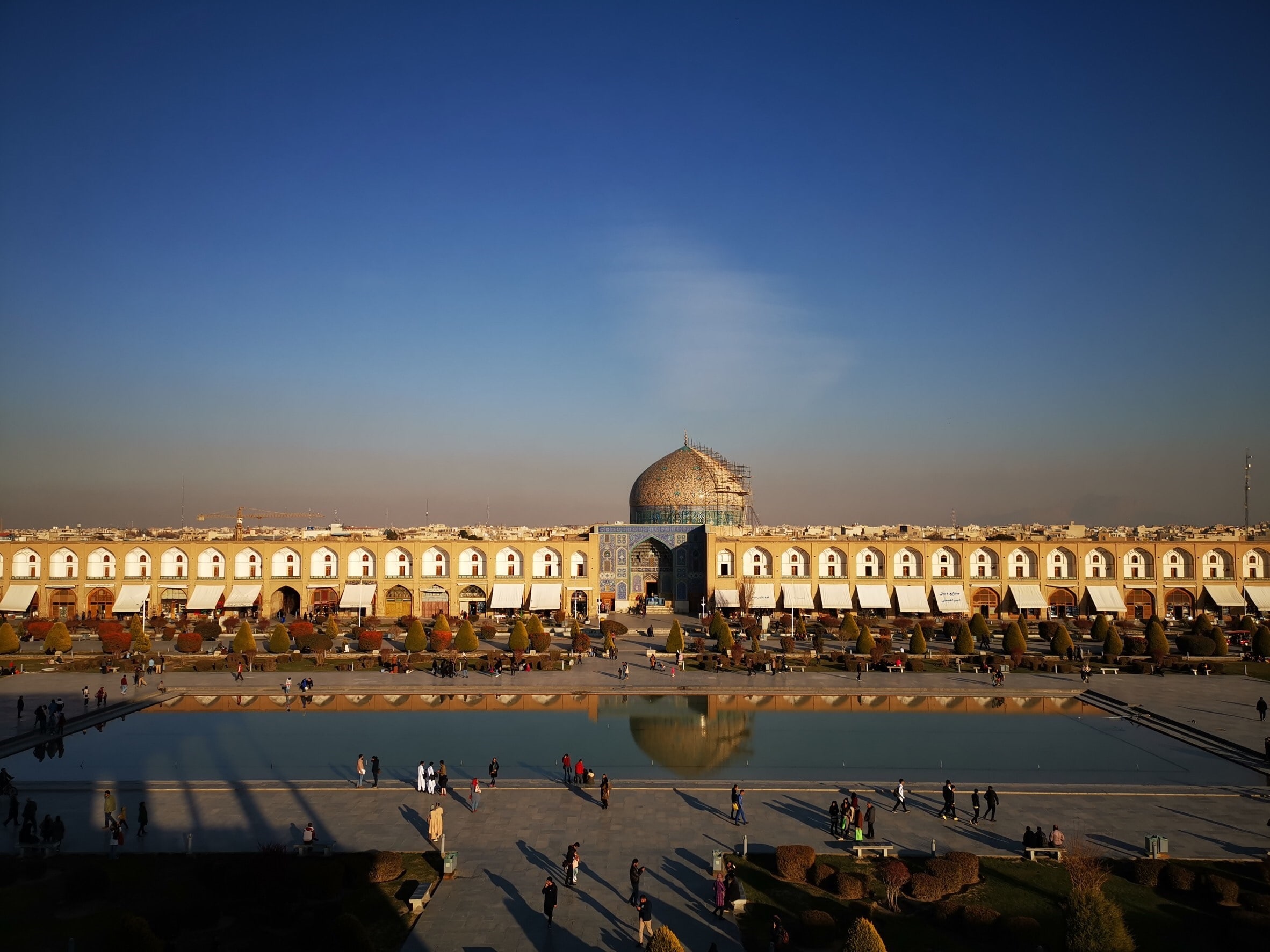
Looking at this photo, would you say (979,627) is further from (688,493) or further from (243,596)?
(243,596)

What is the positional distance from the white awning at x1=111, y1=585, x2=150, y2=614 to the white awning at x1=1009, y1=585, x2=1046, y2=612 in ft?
145

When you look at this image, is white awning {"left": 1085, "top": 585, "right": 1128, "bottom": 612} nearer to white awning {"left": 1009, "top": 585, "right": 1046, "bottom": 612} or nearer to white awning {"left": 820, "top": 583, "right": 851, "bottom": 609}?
white awning {"left": 1009, "top": 585, "right": 1046, "bottom": 612}

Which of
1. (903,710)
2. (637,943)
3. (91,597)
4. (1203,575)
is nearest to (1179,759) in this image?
(903,710)

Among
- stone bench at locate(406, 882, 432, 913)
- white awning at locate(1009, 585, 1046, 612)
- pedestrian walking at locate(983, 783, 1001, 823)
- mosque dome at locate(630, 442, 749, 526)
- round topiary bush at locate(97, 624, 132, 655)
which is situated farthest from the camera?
mosque dome at locate(630, 442, 749, 526)

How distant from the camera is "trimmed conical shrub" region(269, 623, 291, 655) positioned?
118 ft

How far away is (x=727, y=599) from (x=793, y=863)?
33.5 meters

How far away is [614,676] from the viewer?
106 feet

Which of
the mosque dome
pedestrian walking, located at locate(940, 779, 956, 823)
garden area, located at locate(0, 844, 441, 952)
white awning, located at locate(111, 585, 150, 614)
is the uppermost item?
the mosque dome

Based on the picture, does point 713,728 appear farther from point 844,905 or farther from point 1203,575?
point 1203,575

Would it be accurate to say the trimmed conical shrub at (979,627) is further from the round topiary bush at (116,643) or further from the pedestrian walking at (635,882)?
the round topiary bush at (116,643)

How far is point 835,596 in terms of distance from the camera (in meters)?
47.9

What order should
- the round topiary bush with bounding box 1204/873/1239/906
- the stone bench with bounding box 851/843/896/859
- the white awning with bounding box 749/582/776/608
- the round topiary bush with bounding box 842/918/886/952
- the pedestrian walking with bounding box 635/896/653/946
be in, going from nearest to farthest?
the round topiary bush with bounding box 842/918/886/952 < the pedestrian walking with bounding box 635/896/653/946 < the round topiary bush with bounding box 1204/873/1239/906 < the stone bench with bounding box 851/843/896/859 < the white awning with bounding box 749/582/776/608

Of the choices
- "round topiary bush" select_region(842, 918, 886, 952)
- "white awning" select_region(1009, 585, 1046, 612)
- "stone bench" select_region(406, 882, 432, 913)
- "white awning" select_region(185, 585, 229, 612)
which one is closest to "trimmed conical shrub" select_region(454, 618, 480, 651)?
"white awning" select_region(185, 585, 229, 612)

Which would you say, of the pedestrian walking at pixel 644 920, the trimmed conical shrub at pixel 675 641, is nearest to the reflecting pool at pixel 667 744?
the trimmed conical shrub at pixel 675 641
